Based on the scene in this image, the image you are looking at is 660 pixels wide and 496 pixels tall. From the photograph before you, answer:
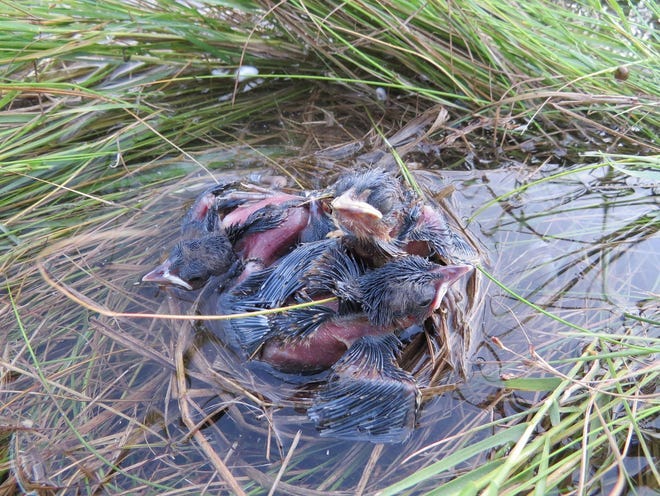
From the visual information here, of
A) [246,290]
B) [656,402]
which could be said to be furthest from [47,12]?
[656,402]

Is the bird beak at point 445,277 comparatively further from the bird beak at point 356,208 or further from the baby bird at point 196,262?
the baby bird at point 196,262

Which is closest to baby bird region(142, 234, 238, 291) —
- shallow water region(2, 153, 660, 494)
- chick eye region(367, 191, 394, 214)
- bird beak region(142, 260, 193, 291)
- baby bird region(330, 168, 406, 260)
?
bird beak region(142, 260, 193, 291)

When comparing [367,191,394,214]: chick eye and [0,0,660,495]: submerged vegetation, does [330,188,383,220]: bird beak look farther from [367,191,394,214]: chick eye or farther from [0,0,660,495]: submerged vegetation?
[0,0,660,495]: submerged vegetation

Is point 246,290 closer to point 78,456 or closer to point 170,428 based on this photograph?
point 170,428

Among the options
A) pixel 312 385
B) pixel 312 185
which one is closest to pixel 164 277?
pixel 312 385

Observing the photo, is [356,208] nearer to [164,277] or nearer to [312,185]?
[164,277]

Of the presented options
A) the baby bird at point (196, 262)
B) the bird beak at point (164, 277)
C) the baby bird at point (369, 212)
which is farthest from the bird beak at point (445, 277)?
the bird beak at point (164, 277)

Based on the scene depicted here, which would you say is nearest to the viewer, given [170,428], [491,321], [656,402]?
[656,402]
